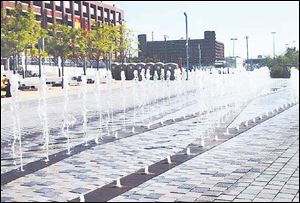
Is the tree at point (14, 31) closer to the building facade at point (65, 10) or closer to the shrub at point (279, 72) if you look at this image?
the building facade at point (65, 10)

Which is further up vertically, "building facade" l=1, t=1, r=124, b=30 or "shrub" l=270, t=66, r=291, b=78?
"building facade" l=1, t=1, r=124, b=30

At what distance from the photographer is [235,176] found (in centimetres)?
573

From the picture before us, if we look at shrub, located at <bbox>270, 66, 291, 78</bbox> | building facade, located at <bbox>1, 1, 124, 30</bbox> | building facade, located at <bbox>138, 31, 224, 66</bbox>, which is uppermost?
building facade, located at <bbox>1, 1, 124, 30</bbox>

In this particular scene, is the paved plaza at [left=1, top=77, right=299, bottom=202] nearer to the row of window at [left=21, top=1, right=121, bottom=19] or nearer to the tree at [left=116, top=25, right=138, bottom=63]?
the tree at [left=116, top=25, right=138, bottom=63]

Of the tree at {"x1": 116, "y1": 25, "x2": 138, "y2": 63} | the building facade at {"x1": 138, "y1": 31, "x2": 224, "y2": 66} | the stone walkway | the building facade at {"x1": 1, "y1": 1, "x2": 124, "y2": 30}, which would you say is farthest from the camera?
the tree at {"x1": 116, "y1": 25, "x2": 138, "y2": 63}

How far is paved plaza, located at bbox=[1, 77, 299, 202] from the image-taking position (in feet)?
16.5

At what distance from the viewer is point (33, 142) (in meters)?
9.20

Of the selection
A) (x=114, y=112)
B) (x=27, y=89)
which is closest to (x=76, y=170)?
(x=114, y=112)

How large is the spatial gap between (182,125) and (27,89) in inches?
683

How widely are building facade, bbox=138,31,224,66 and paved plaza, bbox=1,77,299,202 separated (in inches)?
61.3

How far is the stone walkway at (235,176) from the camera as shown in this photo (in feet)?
15.9

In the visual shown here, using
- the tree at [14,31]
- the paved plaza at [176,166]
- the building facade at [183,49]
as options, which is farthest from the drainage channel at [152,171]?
the tree at [14,31]

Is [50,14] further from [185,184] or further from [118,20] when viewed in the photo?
[185,184]

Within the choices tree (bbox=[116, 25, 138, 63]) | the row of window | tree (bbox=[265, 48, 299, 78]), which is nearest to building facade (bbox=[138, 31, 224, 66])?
the row of window
